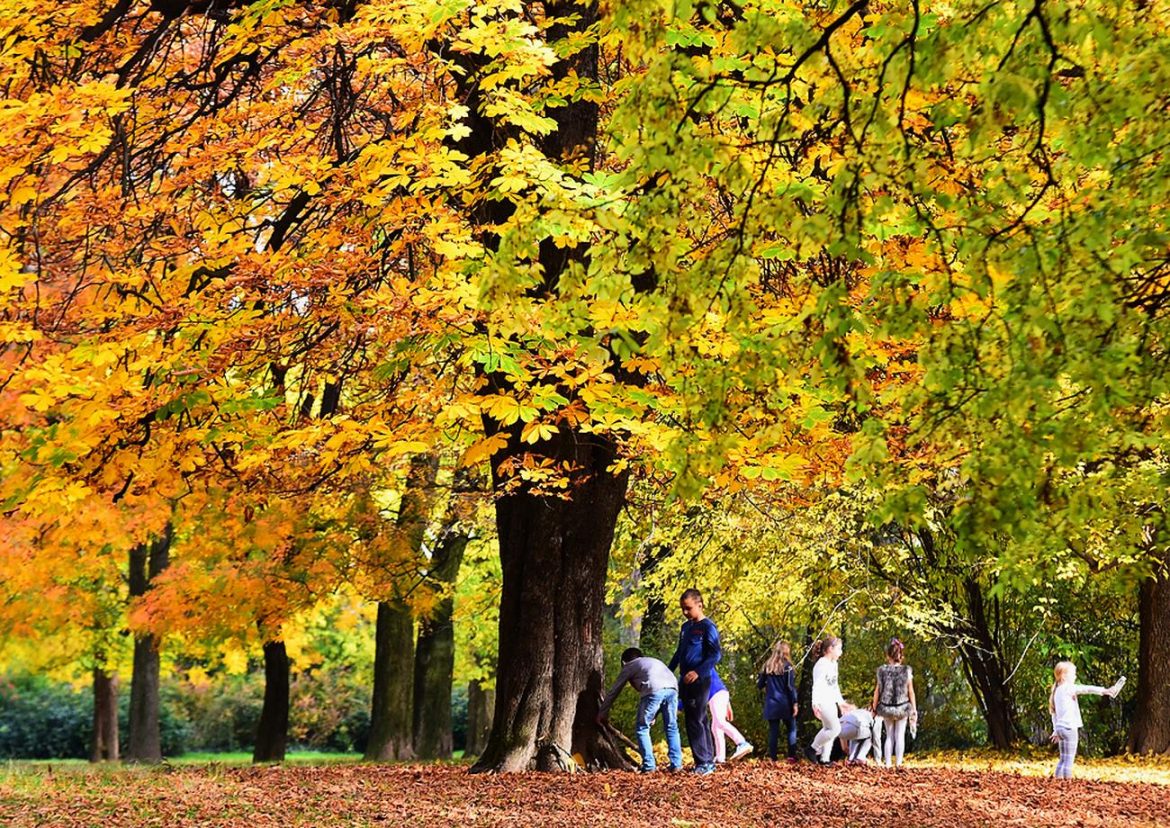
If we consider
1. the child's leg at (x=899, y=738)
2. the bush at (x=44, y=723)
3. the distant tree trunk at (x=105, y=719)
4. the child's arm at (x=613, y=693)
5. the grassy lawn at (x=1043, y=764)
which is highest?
the child's arm at (x=613, y=693)

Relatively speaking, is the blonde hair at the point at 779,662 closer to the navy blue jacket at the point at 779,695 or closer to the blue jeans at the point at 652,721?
the navy blue jacket at the point at 779,695

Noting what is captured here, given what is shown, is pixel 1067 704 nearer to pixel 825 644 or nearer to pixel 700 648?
pixel 825 644

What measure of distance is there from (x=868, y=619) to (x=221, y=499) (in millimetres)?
11585

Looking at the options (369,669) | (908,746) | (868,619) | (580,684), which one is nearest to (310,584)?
(580,684)

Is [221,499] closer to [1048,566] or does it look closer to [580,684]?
[580,684]

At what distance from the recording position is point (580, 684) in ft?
37.9

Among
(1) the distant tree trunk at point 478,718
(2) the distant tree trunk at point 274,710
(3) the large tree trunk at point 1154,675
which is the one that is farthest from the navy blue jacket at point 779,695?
(1) the distant tree trunk at point 478,718

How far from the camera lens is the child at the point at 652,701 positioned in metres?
12.0

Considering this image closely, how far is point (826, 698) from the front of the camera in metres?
14.5

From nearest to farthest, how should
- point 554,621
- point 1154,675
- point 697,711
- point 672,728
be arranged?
point 554,621, point 672,728, point 697,711, point 1154,675

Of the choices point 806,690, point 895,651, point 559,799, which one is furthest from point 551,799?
point 806,690

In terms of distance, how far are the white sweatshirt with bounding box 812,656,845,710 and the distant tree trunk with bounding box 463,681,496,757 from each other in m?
11.8

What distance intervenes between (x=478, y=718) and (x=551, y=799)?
714 inches

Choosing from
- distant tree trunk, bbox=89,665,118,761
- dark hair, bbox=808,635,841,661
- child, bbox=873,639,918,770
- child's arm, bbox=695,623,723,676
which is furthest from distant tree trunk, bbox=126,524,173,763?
child, bbox=873,639,918,770
